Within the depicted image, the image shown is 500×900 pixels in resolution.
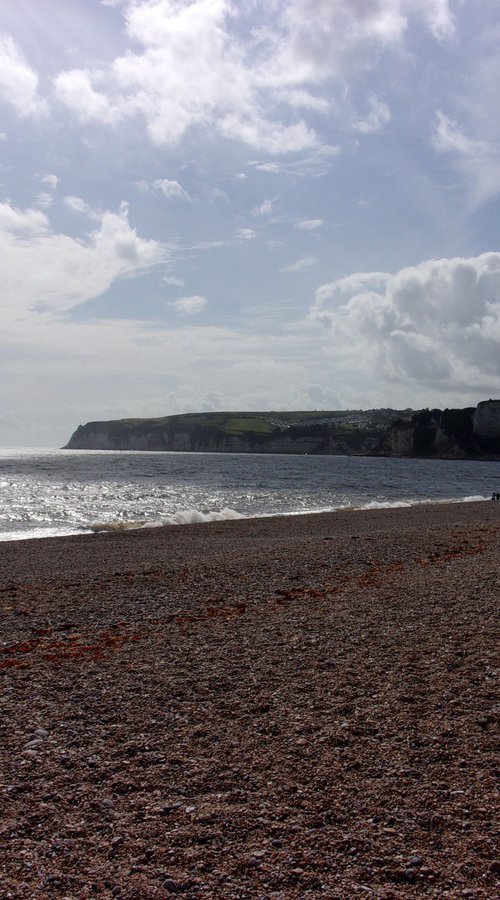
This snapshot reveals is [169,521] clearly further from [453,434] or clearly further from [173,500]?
[453,434]

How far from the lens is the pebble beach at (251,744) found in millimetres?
4473

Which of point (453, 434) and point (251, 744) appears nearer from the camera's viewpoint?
point (251, 744)

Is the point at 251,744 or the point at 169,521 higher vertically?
the point at 251,744

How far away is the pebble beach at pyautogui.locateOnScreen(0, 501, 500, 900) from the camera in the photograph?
4.47 m

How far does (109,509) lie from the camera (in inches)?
1734

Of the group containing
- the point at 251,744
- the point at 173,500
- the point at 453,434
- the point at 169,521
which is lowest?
the point at 169,521

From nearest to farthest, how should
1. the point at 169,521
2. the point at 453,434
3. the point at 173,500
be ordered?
the point at 169,521 < the point at 173,500 < the point at 453,434

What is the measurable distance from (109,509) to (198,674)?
120 feet

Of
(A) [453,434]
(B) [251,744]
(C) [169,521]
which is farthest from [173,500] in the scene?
(A) [453,434]

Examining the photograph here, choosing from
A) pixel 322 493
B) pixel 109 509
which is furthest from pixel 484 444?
pixel 109 509

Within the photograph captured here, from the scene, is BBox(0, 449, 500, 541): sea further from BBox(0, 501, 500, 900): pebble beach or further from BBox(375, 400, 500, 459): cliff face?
BBox(375, 400, 500, 459): cliff face

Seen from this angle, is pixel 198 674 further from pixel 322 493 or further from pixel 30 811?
pixel 322 493

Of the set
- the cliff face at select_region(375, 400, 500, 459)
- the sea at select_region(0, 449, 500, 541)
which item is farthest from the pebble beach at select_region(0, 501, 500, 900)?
the cliff face at select_region(375, 400, 500, 459)

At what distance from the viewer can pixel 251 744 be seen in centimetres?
630
